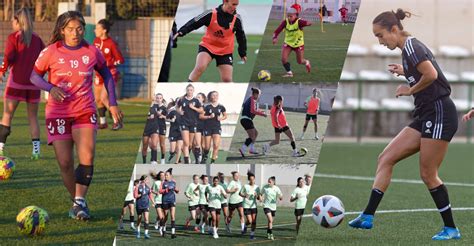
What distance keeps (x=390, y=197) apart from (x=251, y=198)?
6.75 metres

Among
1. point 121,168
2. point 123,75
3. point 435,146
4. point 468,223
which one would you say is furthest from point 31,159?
point 123,75

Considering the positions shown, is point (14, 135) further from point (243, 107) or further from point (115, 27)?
point (243, 107)

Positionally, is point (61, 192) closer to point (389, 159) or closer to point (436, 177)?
point (389, 159)

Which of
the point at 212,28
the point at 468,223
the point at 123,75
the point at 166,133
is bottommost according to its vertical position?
the point at 123,75

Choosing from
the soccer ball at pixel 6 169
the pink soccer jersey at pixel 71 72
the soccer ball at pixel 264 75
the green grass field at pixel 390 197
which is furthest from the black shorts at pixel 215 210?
the soccer ball at pixel 6 169

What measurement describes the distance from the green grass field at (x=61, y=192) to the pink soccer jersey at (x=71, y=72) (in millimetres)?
964

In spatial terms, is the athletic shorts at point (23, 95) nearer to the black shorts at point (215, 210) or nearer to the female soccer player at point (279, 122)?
the black shorts at point (215, 210)

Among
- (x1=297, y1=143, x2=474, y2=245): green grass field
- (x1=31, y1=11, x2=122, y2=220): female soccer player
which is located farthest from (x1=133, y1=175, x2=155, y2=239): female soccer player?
(x1=31, y1=11, x2=122, y2=220): female soccer player

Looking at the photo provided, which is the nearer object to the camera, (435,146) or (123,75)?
(435,146)

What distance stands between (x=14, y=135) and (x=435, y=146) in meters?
11.7

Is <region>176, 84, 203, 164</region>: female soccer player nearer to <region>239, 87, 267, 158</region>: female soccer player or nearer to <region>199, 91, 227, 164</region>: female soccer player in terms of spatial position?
<region>199, 91, 227, 164</region>: female soccer player

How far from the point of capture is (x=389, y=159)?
26.8ft

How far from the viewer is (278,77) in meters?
6.00

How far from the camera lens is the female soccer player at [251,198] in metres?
6.08
